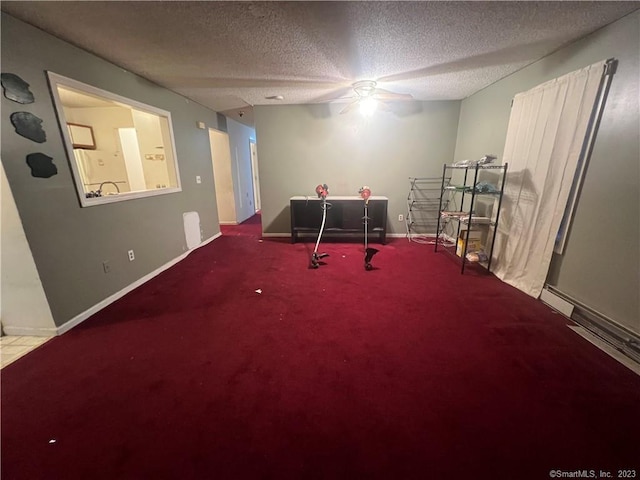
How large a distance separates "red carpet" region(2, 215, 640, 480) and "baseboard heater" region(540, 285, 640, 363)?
0.43ft

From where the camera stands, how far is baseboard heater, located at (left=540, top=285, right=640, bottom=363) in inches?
69.7

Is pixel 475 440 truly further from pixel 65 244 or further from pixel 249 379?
pixel 65 244

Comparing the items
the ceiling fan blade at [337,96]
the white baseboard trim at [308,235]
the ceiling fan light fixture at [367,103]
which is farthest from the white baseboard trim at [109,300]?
the ceiling fan light fixture at [367,103]

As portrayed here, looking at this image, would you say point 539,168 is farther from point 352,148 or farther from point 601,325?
point 352,148

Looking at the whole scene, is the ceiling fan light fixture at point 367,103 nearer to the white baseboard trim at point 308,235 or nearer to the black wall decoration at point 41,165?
the white baseboard trim at point 308,235

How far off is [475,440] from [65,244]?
10.6 feet

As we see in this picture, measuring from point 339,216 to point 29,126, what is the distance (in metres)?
3.68

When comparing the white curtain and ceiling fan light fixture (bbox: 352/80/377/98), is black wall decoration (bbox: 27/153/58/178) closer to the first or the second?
ceiling fan light fixture (bbox: 352/80/377/98)

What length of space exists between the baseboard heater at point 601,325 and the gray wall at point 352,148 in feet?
→ 8.84

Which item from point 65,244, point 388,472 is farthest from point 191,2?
point 388,472

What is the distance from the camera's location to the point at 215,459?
120cm

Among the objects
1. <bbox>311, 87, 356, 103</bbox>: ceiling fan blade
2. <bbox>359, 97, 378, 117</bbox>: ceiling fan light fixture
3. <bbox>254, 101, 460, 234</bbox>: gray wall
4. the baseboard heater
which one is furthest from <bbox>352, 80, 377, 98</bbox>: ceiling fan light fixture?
the baseboard heater

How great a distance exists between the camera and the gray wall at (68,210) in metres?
1.83

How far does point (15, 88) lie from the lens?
180 centimetres
